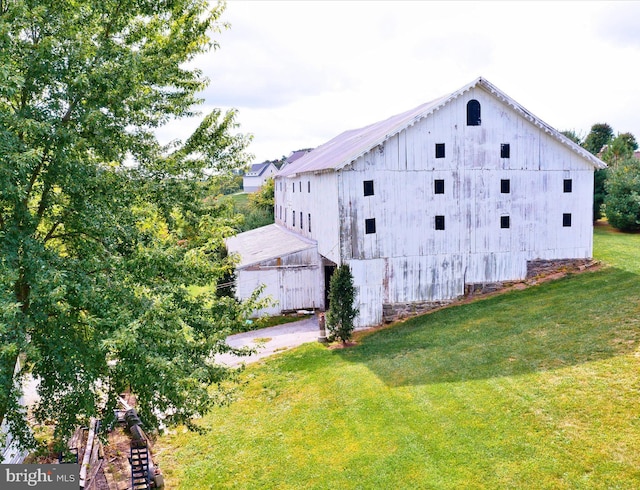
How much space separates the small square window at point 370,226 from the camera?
2284 cm

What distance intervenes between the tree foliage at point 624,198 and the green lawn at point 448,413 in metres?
18.2

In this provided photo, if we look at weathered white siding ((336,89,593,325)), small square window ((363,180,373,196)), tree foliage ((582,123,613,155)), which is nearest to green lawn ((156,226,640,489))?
weathered white siding ((336,89,593,325))

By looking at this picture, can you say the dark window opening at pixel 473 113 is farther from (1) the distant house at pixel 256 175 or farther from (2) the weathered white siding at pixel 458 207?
(1) the distant house at pixel 256 175

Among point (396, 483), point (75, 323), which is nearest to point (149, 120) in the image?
point (75, 323)

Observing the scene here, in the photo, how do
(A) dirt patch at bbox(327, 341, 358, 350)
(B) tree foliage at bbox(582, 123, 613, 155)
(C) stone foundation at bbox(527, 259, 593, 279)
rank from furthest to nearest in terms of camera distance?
1. (B) tree foliage at bbox(582, 123, 613, 155)
2. (C) stone foundation at bbox(527, 259, 593, 279)
3. (A) dirt patch at bbox(327, 341, 358, 350)

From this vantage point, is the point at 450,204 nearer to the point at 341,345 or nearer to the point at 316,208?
the point at 316,208

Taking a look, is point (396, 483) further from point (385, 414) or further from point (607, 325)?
point (607, 325)

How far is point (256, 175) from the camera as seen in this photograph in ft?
373

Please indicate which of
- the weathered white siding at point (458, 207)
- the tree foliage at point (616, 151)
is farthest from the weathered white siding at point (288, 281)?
the tree foliage at point (616, 151)

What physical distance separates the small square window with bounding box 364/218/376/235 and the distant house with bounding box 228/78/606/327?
0.15ft

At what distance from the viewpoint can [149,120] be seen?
34.0 feet

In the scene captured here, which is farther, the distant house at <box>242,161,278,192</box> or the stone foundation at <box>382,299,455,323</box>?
the distant house at <box>242,161,278,192</box>

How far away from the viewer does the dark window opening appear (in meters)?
23.6

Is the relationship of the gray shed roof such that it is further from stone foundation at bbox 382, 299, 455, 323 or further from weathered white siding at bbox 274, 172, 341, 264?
stone foundation at bbox 382, 299, 455, 323
